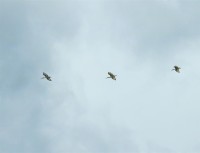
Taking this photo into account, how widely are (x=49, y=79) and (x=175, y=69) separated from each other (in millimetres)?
60995

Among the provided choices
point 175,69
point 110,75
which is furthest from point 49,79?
point 175,69

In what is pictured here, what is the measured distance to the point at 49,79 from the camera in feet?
244

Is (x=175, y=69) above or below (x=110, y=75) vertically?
above

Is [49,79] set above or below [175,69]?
below

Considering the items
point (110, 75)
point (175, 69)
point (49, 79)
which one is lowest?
point (49, 79)

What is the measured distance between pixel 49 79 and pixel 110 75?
95.3 feet

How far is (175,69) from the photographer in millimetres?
76375

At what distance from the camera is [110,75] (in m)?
74.8

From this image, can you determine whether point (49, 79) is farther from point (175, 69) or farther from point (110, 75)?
point (175, 69)

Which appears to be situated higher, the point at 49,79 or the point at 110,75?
the point at 110,75

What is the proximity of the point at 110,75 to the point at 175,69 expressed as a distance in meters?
32.0
